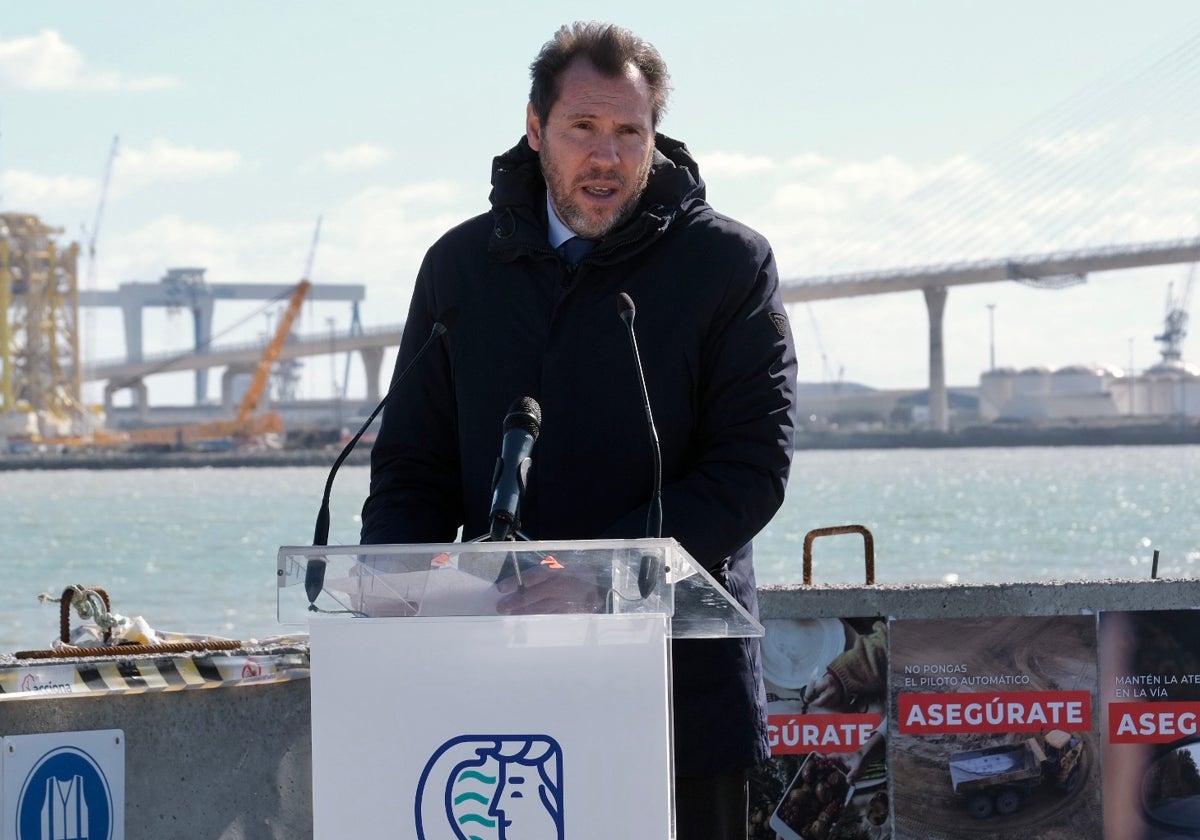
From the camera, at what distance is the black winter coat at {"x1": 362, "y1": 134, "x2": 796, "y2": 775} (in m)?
1.89

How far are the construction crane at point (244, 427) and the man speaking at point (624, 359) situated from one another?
222 ft

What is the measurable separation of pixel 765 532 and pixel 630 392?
28554 mm

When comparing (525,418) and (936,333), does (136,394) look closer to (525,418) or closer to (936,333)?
(936,333)

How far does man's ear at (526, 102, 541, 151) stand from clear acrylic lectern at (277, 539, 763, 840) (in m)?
0.67

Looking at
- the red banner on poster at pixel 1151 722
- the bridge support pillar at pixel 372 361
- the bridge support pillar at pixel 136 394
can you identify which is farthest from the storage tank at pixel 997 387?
the red banner on poster at pixel 1151 722

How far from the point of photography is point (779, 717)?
120 inches

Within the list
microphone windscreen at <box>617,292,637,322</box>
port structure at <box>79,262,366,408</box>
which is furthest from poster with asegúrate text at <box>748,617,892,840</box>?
port structure at <box>79,262,366,408</box>

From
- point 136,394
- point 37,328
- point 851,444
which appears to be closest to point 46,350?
point 37,328

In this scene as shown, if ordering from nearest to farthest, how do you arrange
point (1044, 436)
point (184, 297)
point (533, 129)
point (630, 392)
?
point (630, 392) < point (533, 129) < point (1044, 436) < point (184, 297)

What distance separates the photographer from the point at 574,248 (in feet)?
6.72

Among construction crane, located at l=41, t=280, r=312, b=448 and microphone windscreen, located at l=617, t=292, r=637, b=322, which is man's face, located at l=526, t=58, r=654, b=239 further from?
construction crane, located at l=41, t=280, r=312, b=448

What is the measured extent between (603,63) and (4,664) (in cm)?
139

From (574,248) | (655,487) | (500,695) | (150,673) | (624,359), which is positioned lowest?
(150,673)

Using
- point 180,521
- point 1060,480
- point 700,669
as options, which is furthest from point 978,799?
point 1060,480
